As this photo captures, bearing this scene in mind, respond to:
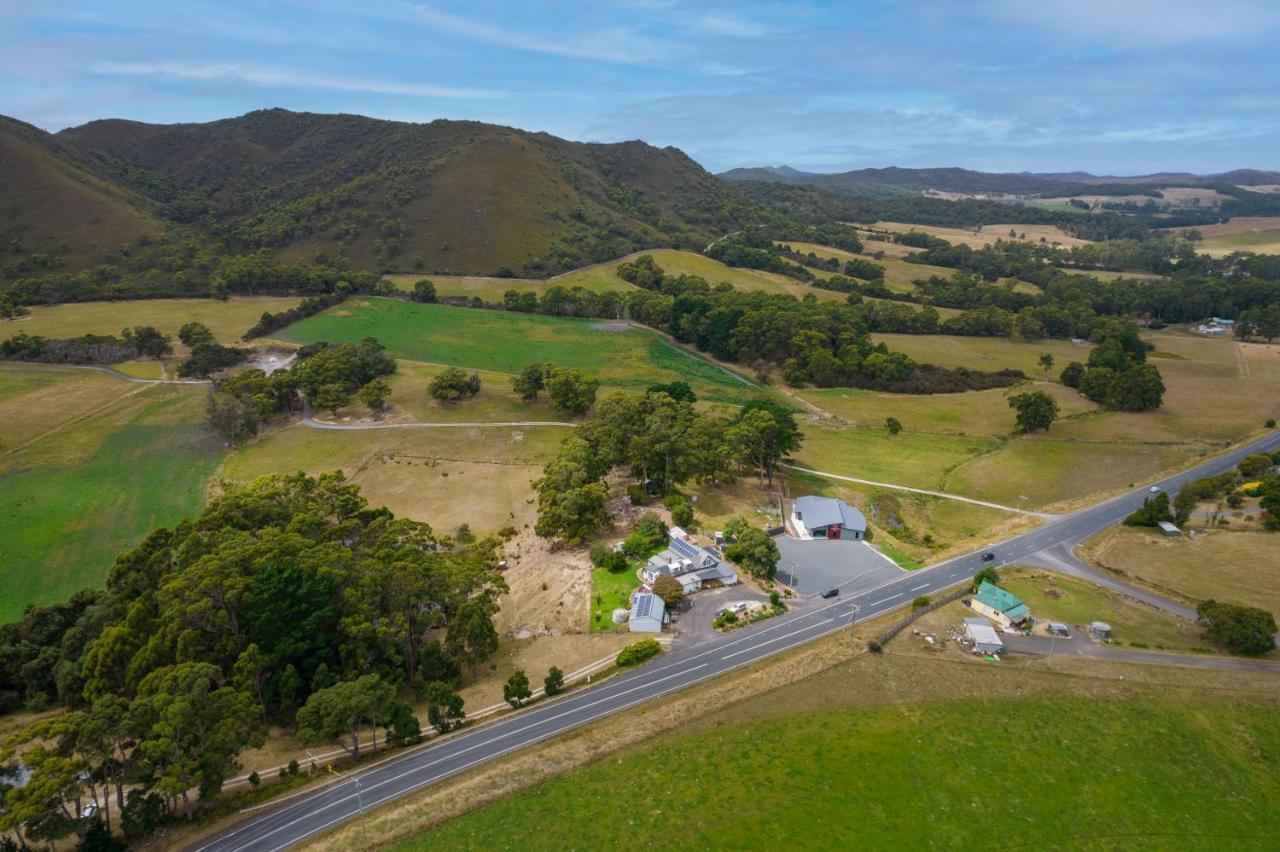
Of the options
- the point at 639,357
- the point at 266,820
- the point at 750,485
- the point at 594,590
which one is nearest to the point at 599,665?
the point at 594,590

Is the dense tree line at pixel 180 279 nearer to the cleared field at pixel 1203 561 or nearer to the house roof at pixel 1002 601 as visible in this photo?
the house roof at pixel 1002 601

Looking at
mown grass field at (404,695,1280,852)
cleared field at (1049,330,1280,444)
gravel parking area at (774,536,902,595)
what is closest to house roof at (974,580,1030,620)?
gravel parking area at (774,536,902,595)

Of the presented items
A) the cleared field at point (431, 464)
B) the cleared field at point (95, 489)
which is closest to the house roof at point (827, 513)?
the cleared field at point (431, 464)

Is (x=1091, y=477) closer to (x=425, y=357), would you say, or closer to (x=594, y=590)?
(x=594, y=590)

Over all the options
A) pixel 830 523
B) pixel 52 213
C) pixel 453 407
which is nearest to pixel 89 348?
pixel 453 407

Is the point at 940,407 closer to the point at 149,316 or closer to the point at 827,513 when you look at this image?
the point at 827,513

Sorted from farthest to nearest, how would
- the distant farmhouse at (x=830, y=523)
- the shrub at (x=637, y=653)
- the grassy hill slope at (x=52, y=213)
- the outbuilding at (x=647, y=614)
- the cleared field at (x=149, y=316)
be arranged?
the grassy hill slope at (x=52, y=213) < the cleared field at (x=149, y=316) < the distant farmhouse at (x=830, y=523) < the outbuilding at (x=647, y=614) < the shrub at (x=637, y=653)
